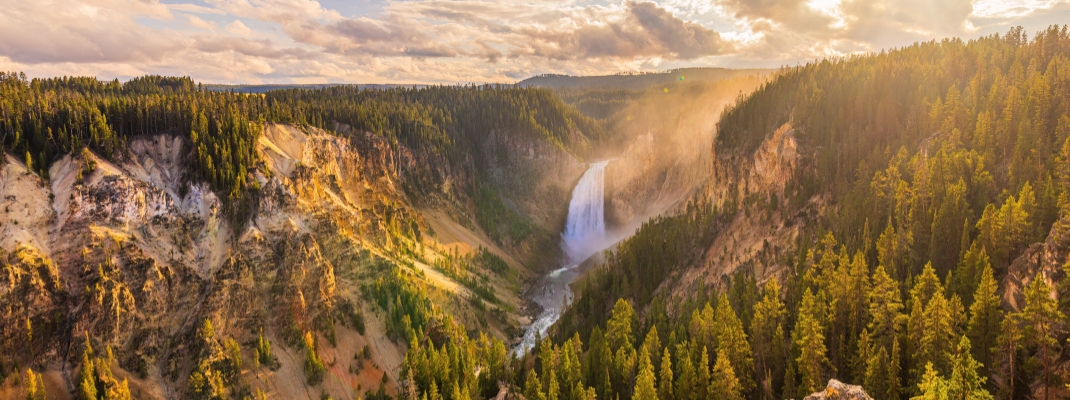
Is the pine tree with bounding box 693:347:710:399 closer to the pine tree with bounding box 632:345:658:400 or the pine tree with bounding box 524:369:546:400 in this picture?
the pine tree with bounding box 632:345:658:400

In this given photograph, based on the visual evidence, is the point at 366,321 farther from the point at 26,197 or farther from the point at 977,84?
the point at 977,84

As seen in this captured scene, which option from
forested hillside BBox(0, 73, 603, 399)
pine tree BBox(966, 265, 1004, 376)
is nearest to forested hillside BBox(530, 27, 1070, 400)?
pine tree BBox(966, 265, 1004, 376)

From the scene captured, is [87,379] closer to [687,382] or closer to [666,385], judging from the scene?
[666,385]

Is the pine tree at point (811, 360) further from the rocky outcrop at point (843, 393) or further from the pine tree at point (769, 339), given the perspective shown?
the rocky outcrop at point (843, 393)

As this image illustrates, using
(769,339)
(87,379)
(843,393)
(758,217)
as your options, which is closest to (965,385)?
(843,393)

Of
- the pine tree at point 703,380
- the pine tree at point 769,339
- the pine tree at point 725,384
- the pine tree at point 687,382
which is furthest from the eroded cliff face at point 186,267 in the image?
the pine tree at point 769,339

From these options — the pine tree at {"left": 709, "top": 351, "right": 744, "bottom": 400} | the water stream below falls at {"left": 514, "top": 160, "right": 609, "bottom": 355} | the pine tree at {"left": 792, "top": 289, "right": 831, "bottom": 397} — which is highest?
the pine tree at {"left": 792, "top": 289, "right": 831, "bottom": 397}

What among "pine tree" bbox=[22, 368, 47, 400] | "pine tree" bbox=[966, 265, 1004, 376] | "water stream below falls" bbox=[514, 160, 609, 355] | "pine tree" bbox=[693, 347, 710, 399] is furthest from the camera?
"water stream below falls" bbox=[514, 160, 609, 355]

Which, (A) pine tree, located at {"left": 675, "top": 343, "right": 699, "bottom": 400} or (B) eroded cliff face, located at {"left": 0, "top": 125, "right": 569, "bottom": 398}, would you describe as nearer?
(A) pine tree, located at {"left": 675, "top": 343, "right": 699, "bottom": 400}
